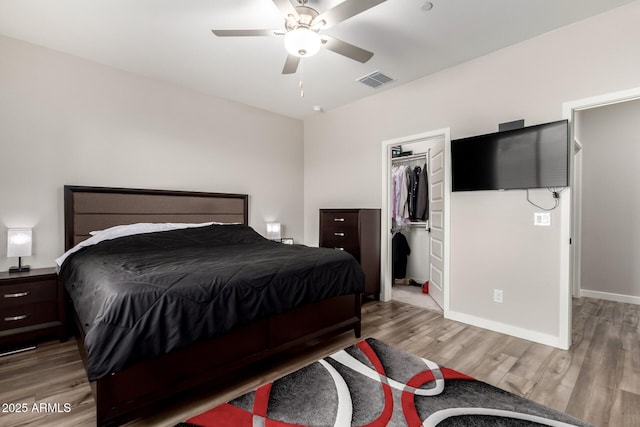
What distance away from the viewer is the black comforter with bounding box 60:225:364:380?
148 cm

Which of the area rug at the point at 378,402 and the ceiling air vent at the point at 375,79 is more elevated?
the ceiling air vent at the point at 375,79

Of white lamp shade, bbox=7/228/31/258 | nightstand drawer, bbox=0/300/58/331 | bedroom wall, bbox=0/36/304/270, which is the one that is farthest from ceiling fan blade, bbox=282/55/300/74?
nightstand drawer, bbox=0/300/58/331

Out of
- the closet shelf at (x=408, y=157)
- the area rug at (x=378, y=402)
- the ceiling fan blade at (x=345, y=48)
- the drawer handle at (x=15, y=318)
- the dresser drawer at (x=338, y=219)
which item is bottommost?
the area rug at (x=378, y=402)

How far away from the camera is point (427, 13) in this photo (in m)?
2.31

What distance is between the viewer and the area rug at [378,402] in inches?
62.4

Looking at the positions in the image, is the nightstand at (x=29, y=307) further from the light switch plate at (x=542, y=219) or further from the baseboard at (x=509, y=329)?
the light switch plate at (x=542, y=219)

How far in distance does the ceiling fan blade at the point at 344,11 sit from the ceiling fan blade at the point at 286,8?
0.13 meters

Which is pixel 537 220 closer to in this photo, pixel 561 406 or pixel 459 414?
pixel 561 406

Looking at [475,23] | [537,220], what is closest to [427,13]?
[475,23]

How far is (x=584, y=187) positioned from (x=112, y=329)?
5.42 metres

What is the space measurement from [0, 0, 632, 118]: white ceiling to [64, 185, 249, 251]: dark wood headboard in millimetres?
1368

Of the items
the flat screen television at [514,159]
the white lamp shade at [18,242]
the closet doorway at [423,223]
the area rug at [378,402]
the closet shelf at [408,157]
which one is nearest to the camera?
the area rug at [378,402]

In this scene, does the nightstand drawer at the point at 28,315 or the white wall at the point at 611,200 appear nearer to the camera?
→ the nightstand drawer at the point at 28,315


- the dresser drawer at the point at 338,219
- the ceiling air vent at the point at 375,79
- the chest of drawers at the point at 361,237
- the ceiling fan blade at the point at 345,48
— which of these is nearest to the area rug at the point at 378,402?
the chest of drawers at the point at 361,237
